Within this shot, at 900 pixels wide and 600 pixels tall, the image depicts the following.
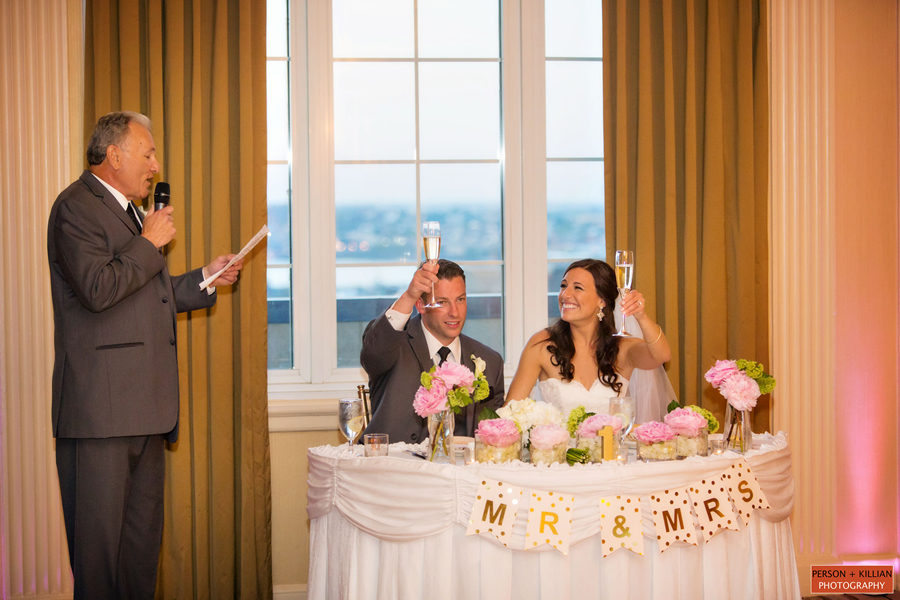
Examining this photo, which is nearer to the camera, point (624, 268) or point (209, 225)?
point (624, 268)

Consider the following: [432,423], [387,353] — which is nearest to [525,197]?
[387,353]

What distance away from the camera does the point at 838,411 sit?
3.41 meters

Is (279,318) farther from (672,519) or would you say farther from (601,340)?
(672,519)

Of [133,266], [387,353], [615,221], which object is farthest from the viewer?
[615,221]

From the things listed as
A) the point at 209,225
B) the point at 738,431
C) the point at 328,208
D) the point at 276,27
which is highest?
the point at 276,27

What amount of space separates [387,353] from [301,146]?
132cm

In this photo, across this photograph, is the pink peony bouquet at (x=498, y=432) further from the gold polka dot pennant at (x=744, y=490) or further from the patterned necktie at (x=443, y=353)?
the patterned necktie at (x=443, y=353)

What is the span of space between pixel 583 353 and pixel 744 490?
3.28 ft

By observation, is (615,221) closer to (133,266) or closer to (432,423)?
(432,423)

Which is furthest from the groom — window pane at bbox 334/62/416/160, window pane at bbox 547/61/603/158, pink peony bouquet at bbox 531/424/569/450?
window pane at bbox 547/61/603/158

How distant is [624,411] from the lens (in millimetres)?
2029

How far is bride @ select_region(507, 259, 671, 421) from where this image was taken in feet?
9.21

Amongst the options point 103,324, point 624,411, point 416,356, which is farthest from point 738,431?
point 103,324

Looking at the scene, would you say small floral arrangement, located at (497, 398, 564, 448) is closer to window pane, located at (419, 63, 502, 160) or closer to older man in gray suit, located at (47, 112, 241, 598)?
older man in gray suit, located at (47, 112, 241, 598)
